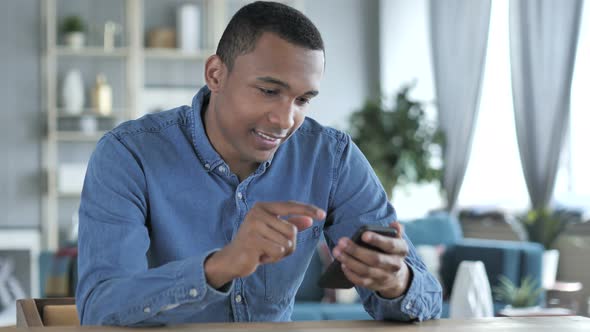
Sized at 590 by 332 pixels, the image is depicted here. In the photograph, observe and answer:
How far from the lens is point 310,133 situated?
6.14 ft

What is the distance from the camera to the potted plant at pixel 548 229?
5715 mm

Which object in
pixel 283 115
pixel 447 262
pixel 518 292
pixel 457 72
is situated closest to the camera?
pixel 283 115

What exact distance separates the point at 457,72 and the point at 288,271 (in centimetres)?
576

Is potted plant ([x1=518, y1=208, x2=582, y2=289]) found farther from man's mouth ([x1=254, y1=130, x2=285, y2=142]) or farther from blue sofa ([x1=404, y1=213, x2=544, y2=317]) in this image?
man's mouth ([x1=254, y1=130, x2=285, y2=142])

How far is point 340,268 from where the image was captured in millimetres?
1446

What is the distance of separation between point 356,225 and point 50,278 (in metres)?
3.52

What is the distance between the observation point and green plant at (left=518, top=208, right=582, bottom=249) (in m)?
5.84

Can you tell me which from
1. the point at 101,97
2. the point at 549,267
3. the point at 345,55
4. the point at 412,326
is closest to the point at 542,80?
the point at 549,267

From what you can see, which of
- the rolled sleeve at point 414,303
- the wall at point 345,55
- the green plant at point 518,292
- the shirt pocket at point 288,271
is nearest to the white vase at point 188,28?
the wall at point 345,55

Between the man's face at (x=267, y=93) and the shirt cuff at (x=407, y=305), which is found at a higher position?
the man's face at (x=267, y=93)

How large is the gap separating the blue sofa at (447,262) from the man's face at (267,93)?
126 inches

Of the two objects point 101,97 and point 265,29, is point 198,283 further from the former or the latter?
point 101,97

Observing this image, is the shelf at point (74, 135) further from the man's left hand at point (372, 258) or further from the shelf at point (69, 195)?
the man's left hand at point (372, 258)

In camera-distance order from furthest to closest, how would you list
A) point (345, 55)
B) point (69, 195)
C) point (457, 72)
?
point (345, 55) → point (69, 195) → point (457, 72)
